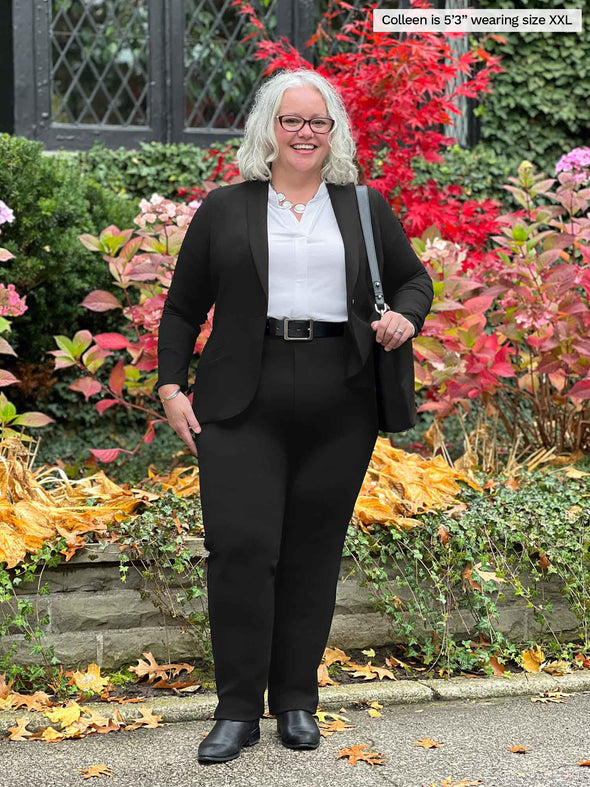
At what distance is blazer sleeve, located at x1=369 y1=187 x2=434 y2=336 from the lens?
3119 millimetres

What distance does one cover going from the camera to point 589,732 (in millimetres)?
3359

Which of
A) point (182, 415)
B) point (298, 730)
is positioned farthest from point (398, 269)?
point (298, 730)

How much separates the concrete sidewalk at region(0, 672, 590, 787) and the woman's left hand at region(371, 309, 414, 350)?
124cm

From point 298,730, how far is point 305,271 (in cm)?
137

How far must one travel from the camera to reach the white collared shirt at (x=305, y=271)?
2.96m

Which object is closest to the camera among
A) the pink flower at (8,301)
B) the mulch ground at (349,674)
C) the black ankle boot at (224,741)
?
the black ankle boot at (224,741)

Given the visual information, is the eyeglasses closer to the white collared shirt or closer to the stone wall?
the white collared shirt

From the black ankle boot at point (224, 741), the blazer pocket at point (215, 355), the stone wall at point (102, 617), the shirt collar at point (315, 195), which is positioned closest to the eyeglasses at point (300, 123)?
the shirt collar at point (315, 195)

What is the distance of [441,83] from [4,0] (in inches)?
149

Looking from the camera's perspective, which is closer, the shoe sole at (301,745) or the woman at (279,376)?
the woman at (279,376)

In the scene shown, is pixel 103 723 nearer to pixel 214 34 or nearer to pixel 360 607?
pixel 360 607

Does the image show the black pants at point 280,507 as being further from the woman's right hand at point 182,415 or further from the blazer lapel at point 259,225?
the blazer lapel at point 259,225

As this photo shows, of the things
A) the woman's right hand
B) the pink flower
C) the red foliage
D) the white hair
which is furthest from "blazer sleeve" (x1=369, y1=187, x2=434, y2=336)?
the red foliage

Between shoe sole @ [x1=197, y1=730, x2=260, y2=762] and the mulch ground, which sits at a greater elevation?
shoe sole @ [x1=197, y1=730, x2=260, y2=762]
